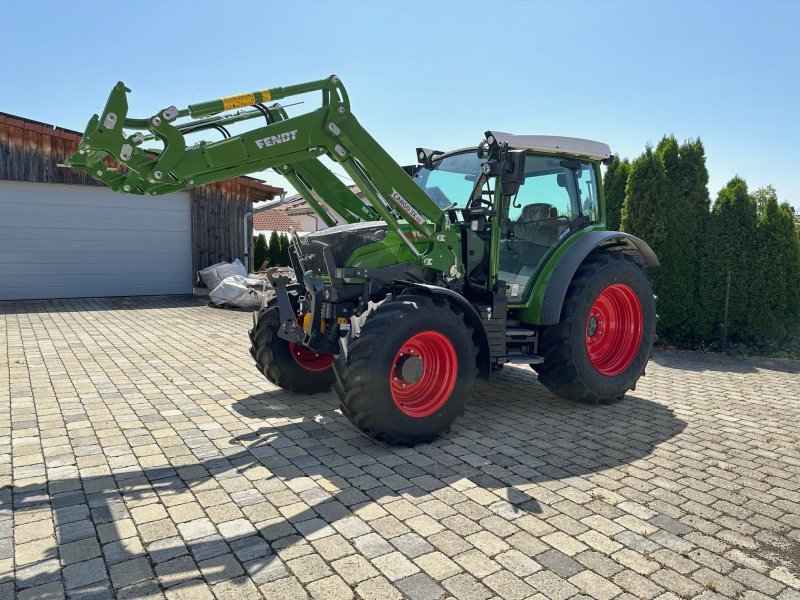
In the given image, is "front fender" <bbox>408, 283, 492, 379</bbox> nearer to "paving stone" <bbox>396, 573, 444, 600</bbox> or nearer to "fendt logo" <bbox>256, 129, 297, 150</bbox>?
"fendt logo" <bbox>256, 129, 297, 150</bbox>

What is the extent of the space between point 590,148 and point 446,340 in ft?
8.05

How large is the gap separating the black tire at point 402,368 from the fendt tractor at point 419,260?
0.04ft

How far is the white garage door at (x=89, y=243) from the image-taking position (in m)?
12.9

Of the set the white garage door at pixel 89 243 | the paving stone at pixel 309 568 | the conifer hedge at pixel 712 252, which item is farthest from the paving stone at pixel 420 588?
the white garage door at pixel 89 243

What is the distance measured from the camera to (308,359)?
5.71 metres

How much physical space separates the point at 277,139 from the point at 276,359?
2099 mm

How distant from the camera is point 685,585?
8.80 feet

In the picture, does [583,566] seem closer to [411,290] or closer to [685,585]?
[685,585]

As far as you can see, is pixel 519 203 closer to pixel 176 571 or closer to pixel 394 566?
pixel 394 566

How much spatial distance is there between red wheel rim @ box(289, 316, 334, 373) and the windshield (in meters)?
Answer: 1.79

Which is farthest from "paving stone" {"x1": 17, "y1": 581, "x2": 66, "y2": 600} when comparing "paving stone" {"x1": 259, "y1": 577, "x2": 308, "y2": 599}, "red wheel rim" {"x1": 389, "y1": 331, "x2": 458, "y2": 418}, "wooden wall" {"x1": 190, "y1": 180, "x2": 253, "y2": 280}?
"wooden wall" {"x1": 190, "y1": 180, "x2": 253, "y2": 280}

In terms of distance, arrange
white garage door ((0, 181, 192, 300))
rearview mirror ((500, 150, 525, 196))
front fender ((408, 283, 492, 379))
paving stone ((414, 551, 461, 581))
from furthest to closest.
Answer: white garage door ((0, 181, 192, 300)) < rearview mirror ((500, 150, 525, 196)) < front fender ((408, 283, 492, 379)) < paving stone ((414, 551, 461, 581))

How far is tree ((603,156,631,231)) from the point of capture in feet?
32.5

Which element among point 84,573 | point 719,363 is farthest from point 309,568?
point 719,363
